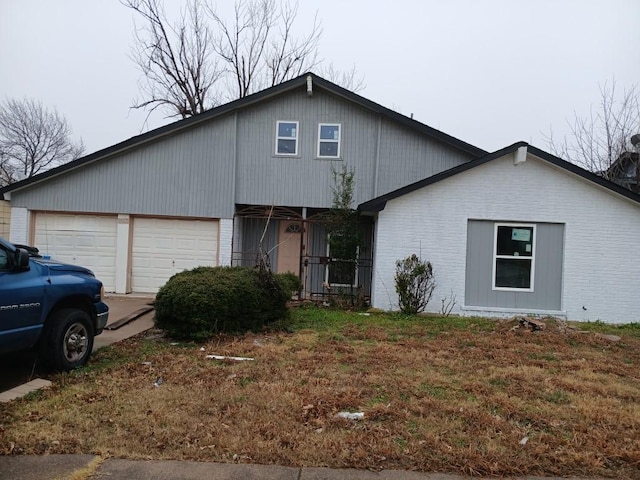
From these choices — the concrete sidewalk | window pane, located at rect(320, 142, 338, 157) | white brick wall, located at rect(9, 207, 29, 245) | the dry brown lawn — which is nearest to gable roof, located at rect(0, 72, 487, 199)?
white brick wall, located at rect(9, 207, 29, 245)

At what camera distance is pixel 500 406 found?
15.7 ft

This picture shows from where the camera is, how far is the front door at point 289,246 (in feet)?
48.6

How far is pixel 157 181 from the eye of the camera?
13.8 metres

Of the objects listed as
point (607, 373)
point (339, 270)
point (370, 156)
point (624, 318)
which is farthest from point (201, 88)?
point (607, 373)

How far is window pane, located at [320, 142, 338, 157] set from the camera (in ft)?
45.2

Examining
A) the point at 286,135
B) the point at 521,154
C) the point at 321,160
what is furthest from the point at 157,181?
the point at 521,154

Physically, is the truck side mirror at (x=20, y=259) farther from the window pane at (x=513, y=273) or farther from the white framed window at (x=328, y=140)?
the window pane at (x=513, y=273)

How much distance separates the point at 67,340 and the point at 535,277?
9964 millimetres

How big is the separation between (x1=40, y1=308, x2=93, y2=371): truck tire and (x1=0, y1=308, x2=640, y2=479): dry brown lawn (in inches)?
7.8

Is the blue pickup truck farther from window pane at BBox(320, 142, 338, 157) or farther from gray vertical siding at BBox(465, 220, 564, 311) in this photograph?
window pane at BBox(320, 142, 338, 157)

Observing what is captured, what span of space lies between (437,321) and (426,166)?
17.2 ft

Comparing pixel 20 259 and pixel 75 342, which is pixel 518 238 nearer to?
pixel 75 342

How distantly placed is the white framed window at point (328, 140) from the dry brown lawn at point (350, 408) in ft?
24.6

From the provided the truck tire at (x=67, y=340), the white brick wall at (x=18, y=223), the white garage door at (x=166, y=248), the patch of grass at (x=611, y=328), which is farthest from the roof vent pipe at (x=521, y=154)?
the white brick wall at (x=18, y=223)
